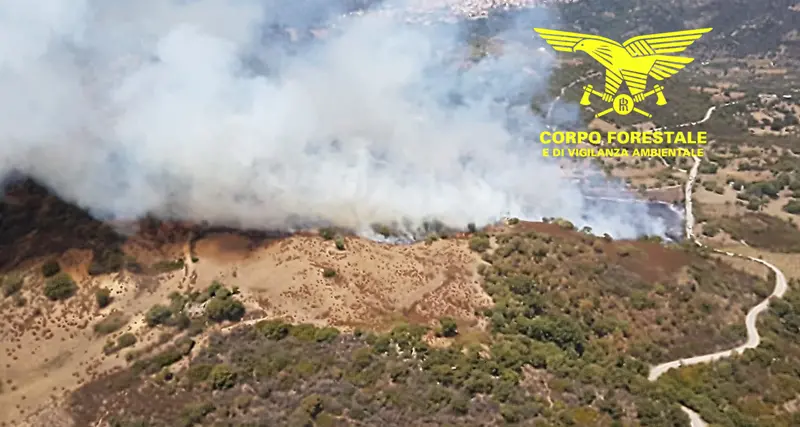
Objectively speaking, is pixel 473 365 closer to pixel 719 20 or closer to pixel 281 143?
pixel 281 143

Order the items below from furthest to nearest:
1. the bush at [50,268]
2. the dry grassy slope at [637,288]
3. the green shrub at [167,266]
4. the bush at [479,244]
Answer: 1. the bush at [479,244]
2. the dry grassy slope at [637,288]
3. the green shrub at [167,266]
4. the bush at [50,268]

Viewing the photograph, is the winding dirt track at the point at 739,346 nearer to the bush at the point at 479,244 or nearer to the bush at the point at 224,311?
the bush at the point at 479,244

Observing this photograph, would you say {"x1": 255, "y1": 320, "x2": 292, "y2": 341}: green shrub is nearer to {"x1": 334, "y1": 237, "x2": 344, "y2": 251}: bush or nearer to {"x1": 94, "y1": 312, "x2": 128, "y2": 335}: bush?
{"x1": 334, "y1": 237, "x2": 344, "y2": 251}: bush

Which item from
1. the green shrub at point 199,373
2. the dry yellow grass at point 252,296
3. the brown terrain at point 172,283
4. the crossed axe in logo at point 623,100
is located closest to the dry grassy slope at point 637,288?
the dry yellow grass at point 252,296

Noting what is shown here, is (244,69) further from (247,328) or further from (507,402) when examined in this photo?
(507,402)

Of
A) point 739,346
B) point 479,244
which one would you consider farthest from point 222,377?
point 739,346

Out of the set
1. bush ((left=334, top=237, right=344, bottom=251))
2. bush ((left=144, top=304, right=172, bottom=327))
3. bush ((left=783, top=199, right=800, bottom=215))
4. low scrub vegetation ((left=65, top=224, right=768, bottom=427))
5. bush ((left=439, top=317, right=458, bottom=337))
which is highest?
bush ((left=334, top=237, right=344, bottom=251))

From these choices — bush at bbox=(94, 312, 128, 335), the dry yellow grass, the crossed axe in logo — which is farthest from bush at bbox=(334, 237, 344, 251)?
the crossed axe in logo

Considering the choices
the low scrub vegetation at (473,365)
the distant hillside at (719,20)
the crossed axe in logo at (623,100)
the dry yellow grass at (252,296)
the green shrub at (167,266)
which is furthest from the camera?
the distant hillside at (719,20)
